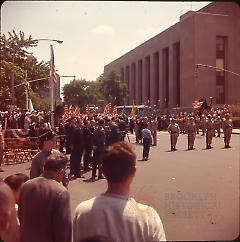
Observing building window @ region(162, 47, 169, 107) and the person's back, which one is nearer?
the person's back

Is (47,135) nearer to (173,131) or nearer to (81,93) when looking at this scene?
(81,93)

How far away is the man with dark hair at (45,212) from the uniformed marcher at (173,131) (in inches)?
Result: 31.9

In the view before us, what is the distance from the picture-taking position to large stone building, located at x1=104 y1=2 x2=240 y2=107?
241 cm

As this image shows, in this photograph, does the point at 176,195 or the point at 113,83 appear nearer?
the point at 176,195

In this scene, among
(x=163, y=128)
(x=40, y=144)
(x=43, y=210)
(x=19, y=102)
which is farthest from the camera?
(x=19, y=102)

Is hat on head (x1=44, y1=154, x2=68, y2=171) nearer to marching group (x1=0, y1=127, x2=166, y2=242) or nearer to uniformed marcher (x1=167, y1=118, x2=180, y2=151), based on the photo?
marching group (x1=0, y1=127, x2=166, y2=242)

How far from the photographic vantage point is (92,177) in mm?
2936

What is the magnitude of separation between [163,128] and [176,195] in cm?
44

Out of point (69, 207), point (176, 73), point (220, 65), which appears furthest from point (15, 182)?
point (220, 65)

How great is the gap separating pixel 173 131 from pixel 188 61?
59cm

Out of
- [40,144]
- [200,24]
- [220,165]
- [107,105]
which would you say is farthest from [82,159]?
[200,24]

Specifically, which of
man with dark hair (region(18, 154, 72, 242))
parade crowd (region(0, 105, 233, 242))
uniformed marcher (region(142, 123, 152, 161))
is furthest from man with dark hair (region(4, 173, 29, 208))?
uniformed marcher (region(142, 123, 152, 161))

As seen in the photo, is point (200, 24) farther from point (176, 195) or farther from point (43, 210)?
point (43, 210)

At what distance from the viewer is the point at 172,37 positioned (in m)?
2.57
